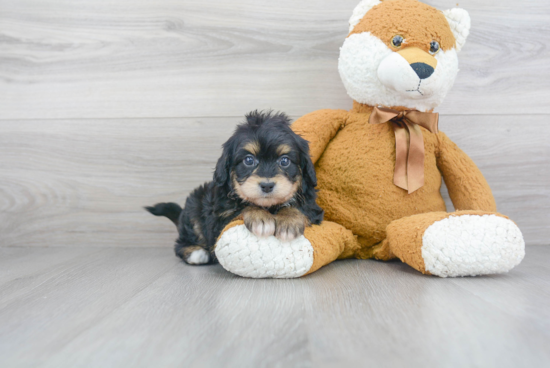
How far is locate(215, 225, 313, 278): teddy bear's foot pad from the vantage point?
1.32 meters

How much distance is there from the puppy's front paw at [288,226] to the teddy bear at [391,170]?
30 mm

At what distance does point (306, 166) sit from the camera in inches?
58.2

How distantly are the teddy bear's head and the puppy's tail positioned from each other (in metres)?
0.96

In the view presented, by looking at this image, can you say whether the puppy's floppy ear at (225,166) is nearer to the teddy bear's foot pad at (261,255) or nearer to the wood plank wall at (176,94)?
the teddy bear's foot pad at (261,255)

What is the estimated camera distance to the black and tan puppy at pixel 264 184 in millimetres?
1329

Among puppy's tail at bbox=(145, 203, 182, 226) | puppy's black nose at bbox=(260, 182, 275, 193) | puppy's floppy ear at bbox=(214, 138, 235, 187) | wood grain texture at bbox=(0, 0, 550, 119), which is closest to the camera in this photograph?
puppy's black nose at bbox=(260, 182, 275, 193)

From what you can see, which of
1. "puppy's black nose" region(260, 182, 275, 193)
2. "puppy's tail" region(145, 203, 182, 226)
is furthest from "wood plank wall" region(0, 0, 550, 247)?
"puppy's black nose" region(260, 182, 275, 193)

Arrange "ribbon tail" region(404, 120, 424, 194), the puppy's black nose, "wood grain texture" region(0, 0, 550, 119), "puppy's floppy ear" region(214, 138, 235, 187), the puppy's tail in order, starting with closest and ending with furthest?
1. the puppy's black nose
2. "puppy's floppy ear" region(214, 138, 235, 187)
3. "ribbon tail" region(404, 120, 424, 194)
4. the puppy's tail
5. "wood grain texture" region(0, 0, 550, 119)

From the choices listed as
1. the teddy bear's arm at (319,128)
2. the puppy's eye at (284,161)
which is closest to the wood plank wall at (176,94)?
the teddy bear's arm at (319,128)

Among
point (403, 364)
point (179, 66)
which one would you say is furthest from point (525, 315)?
point (179, 66)

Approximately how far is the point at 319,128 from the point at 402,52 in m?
0.42


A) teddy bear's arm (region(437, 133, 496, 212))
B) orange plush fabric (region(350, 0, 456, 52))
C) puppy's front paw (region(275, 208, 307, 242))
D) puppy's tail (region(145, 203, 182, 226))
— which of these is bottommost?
puppy's tail (region(145, 203, 182, 226))

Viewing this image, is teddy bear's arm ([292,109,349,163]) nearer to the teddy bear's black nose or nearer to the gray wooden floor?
A: the teddy bear's black nose

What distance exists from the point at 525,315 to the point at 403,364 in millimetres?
459
